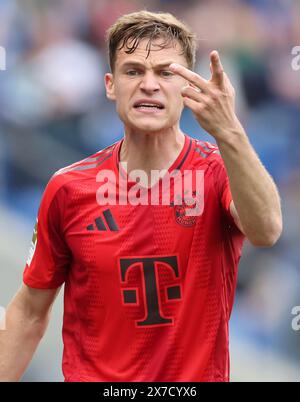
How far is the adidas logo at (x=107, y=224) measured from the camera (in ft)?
9.61

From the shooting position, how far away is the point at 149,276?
2.84 m

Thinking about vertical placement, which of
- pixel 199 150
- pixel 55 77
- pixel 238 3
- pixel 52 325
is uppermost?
pixel 238 3

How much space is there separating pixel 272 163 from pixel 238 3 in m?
1.29

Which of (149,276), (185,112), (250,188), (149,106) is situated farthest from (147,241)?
(185,112)

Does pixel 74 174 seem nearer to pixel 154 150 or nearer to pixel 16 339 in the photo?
pixel 154 150

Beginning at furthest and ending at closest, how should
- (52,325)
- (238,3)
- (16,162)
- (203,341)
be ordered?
1. (238,3)
2. (16,162)
3. (52,325)
4. (203,341)

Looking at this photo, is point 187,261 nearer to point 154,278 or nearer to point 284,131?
point 154,278

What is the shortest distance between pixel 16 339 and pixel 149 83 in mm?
1187

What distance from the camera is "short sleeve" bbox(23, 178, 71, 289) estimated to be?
2.98m

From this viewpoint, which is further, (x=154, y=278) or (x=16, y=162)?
(x=16, y=162)

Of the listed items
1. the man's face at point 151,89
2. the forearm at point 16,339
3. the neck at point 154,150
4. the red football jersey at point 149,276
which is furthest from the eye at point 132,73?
the forearm at point 16,339

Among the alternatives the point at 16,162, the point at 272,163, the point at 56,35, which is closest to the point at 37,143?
the point at 16,162

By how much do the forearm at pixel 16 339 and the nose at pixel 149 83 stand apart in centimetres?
104

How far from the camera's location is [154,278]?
284cm
